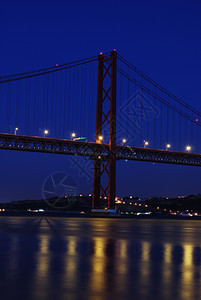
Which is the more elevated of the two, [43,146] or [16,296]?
[43,146]

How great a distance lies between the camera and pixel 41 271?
8148mm

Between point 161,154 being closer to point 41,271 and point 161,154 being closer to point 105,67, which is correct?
point 105,67

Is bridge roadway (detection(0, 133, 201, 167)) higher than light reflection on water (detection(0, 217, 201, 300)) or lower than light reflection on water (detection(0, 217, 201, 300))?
higher

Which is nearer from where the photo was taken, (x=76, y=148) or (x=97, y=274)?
(x=97, y=274)

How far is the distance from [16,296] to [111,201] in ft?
176

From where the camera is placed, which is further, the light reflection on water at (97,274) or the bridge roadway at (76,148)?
the bridge roadway at (76,148)

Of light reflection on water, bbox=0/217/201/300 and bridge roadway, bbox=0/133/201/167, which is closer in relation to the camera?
light reflection on water, bbox=0/217/201/300

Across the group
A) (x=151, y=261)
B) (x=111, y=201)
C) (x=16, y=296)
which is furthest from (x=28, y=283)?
(x=111, y=201)

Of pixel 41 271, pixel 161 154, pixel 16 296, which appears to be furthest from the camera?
pixel 161 154

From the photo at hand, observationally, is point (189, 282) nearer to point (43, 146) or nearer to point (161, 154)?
point (43, 146)

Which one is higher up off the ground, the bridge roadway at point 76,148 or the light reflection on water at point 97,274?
the bridge roadway at point 76,148

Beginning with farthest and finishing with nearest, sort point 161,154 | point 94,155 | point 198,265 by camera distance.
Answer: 1. point 161,154
2. point 94,155
3. point 198,265

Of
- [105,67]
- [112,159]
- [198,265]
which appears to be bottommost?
[198,265]

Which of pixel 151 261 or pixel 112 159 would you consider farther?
pixel 112 159
